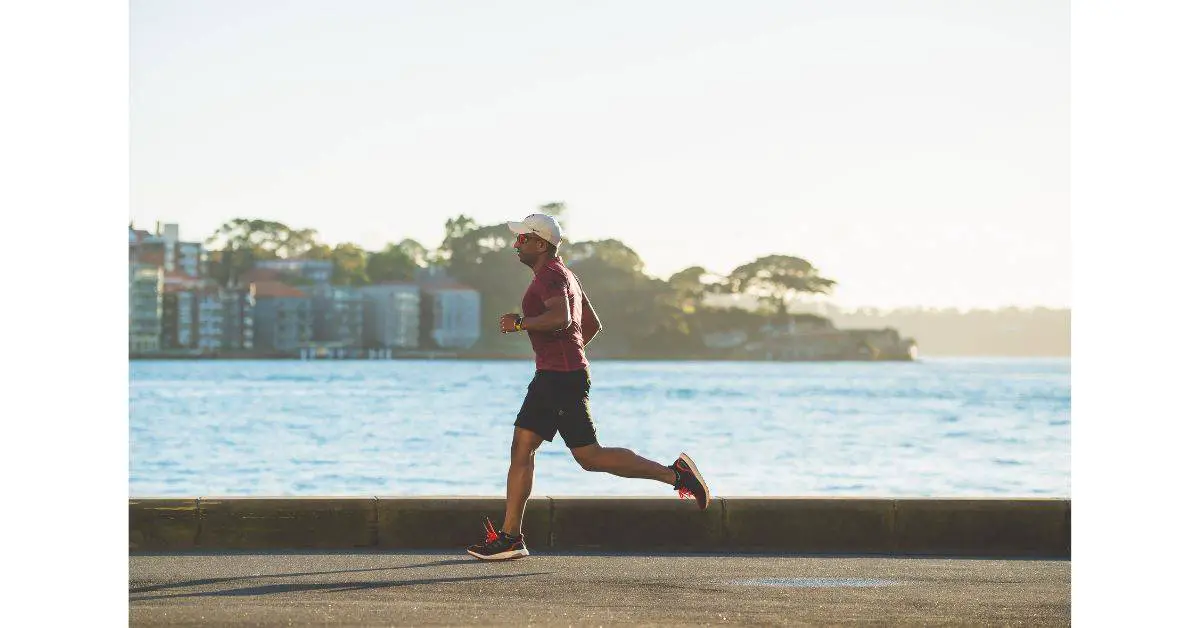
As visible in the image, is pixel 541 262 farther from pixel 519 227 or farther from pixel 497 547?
pixel 497 547

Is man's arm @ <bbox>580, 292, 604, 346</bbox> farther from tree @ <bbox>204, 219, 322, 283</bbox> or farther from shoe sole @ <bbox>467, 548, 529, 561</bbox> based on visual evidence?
tree @ <bbox>204, 219, 322, 283</bbox>

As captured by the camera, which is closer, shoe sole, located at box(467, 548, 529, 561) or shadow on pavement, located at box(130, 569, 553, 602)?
shadow on pavement, located at box(130, 569, 553, 602)

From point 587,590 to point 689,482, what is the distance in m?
1.14

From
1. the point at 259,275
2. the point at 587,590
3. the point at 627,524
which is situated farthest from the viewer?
the point at 259,275

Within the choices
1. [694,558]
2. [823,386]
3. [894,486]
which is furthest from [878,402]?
[694,558]

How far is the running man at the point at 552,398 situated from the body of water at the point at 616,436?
632cm

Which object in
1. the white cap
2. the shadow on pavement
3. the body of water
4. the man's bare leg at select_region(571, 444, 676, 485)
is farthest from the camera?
the body of water

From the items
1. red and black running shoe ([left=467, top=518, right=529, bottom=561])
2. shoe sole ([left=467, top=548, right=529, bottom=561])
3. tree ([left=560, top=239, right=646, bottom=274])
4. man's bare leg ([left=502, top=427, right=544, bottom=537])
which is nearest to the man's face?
man's bare leg ([left=502, top=427, right=544, bottom=537])

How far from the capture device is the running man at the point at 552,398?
7.93 metres

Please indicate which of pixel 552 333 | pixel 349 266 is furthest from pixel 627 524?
pixel 349 266

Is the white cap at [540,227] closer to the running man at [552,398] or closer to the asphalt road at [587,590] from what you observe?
the running man at [552,398]

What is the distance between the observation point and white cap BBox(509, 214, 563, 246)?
806cm

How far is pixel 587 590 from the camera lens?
23.4 ft

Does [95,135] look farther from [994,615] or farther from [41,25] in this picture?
[994,615]
